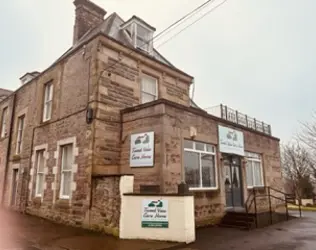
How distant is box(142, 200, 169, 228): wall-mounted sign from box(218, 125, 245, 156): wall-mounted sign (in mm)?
5024

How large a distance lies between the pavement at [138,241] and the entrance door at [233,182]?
8.30ft

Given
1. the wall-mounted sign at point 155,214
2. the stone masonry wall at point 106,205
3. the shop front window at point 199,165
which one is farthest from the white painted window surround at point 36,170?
the shop front window at point 199,165

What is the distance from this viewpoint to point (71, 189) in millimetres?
10148

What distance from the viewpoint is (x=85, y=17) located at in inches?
556

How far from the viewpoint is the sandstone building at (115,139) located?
920 centimetres

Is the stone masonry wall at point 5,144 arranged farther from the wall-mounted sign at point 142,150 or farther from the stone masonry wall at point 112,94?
the wall-mounted sign at point 142,150

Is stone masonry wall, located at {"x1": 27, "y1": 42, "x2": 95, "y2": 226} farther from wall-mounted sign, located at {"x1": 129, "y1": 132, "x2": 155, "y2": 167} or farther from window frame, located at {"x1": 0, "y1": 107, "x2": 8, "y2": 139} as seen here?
window frame, located at {"x1": 0, "y1": 107, "x2": 8, "y2": 139}

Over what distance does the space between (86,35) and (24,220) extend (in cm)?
924

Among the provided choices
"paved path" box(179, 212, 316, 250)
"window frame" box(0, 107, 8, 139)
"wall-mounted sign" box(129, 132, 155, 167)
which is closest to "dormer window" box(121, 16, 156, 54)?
"wall-mounted sign" box(129, 132, 155, 167)

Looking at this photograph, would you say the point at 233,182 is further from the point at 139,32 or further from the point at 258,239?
the point at 139,32

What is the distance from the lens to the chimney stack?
13789 mm

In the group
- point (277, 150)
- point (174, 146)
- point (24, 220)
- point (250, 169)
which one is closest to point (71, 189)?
point (24, 220)

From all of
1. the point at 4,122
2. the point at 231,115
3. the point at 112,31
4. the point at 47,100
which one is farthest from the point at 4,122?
the point at 231,115

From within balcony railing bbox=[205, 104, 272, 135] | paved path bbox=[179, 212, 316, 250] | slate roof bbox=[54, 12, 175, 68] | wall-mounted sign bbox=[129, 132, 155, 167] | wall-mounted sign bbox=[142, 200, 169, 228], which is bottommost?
paved path bbox=[179, 212, 316, 250]
